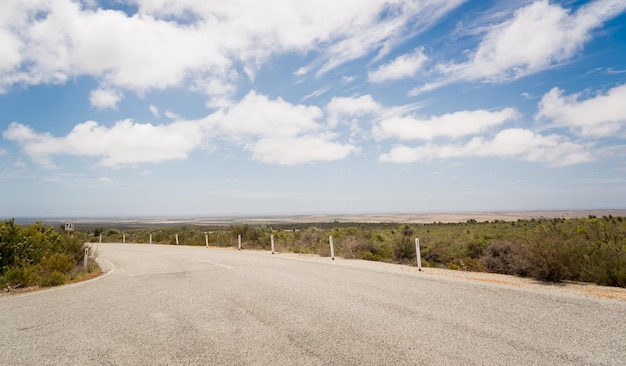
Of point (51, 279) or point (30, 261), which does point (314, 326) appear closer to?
point (51, 279)

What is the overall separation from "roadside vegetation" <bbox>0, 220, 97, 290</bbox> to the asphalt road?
169 cm

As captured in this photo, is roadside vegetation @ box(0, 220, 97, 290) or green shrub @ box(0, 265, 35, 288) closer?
green shrub @ box(0, 265, 35, 288)

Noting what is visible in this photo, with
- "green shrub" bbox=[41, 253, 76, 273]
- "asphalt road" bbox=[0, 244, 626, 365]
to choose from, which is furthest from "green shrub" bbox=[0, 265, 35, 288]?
"asphalt road" bbox=[0, 244, 626, 365]

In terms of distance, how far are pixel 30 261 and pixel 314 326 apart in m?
12.2

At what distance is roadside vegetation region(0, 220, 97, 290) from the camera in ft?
34.7

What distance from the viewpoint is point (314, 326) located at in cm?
556

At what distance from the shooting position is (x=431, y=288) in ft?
28.6

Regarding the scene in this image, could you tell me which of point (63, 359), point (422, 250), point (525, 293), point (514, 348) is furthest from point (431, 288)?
point (422, 250)

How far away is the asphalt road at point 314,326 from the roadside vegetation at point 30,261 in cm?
169

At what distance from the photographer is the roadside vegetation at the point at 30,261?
34.7 ft

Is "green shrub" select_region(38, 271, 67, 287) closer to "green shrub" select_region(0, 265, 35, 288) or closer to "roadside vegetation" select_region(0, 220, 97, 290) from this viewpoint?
"roadside vegetation" select_region(0, 220, 97, 290)

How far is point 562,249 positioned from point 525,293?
3.56m

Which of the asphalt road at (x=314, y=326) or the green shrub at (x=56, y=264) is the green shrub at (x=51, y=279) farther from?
the asphalt road at (x=314, y=326)

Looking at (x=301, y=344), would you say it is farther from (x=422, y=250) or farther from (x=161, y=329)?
(x=422, y=250)
